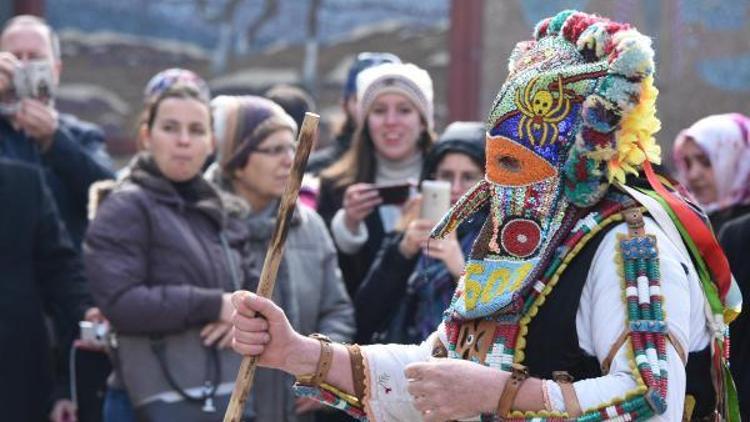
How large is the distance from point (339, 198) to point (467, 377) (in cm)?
282

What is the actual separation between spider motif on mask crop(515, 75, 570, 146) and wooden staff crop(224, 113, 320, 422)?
447 mm

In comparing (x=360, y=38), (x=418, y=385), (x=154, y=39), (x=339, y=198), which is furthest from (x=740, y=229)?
(x=154, y=39)

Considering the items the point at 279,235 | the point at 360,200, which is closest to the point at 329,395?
the point at 279,235

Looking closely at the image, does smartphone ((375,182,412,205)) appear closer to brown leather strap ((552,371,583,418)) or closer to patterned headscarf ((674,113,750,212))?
patterned headscarf ((674,113,750,212))

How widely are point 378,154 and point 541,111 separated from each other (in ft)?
8.80

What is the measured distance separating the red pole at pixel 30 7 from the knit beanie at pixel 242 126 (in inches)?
200

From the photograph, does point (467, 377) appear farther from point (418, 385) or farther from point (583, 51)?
point (583, 51)

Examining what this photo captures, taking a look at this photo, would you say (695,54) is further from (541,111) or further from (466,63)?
(541,111)

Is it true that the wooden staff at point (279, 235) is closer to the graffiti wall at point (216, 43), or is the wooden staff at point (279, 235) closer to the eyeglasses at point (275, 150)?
the eyeglasses at point (275, 150)

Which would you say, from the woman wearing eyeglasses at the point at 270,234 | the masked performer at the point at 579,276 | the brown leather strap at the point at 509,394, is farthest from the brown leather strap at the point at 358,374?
the woman wearing eyeglasses at the point at 270,234

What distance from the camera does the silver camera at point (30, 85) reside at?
6242mm

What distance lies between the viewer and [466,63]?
9.91m

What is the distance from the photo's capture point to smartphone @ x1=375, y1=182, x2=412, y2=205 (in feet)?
18.3

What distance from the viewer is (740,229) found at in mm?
5320
